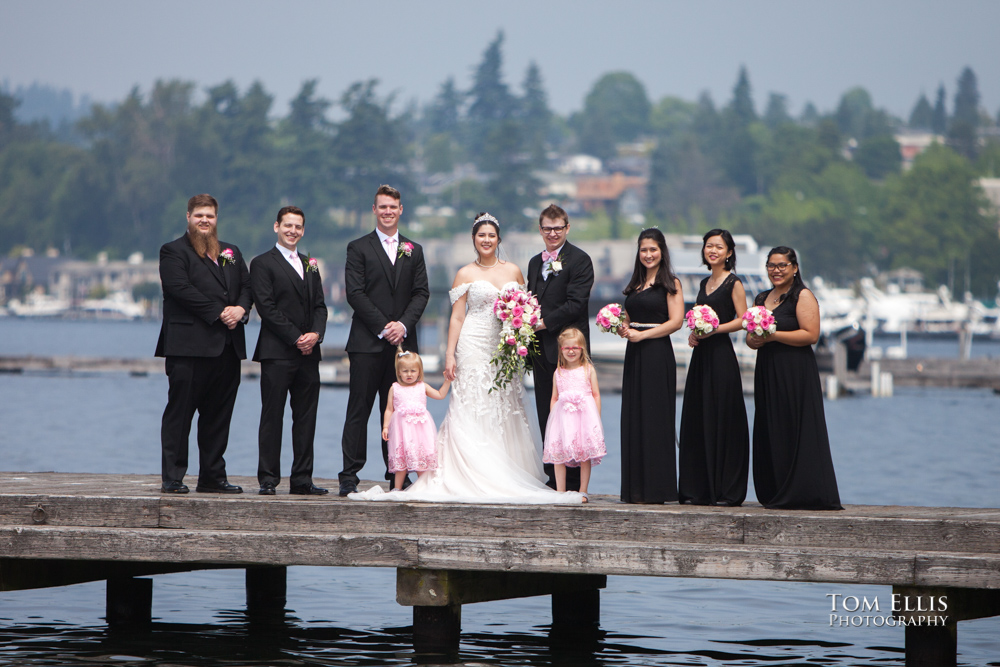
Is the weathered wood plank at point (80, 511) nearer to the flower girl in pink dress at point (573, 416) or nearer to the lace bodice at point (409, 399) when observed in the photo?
the lace bodice at point (409, 399)

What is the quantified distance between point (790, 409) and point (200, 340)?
431cm

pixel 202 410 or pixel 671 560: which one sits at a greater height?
pixel 202 410

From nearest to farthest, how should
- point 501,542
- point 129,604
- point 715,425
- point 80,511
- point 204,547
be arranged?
point 501,542, point 204,547, point 80,511, point 715,425, point 129,604

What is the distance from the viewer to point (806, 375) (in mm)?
9742

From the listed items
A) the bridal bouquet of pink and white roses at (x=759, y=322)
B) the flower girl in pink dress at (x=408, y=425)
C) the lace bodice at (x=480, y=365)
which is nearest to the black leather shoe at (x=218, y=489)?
the flower girl in pink dress at (x=408, y=425)

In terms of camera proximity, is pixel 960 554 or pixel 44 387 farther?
pixel 44 387

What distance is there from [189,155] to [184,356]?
190m

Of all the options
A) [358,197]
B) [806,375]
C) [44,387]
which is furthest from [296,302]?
[358,197]

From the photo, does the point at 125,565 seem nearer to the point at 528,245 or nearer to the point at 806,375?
the point at 806,375

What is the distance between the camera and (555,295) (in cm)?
1033

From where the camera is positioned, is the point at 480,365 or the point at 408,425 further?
the point at 480,365

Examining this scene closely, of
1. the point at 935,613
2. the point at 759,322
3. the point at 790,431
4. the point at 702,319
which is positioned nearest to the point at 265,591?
the point at 702,319

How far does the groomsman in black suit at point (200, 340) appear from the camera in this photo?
10023 millimetres

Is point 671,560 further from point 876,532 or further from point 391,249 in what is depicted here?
point 391,249
